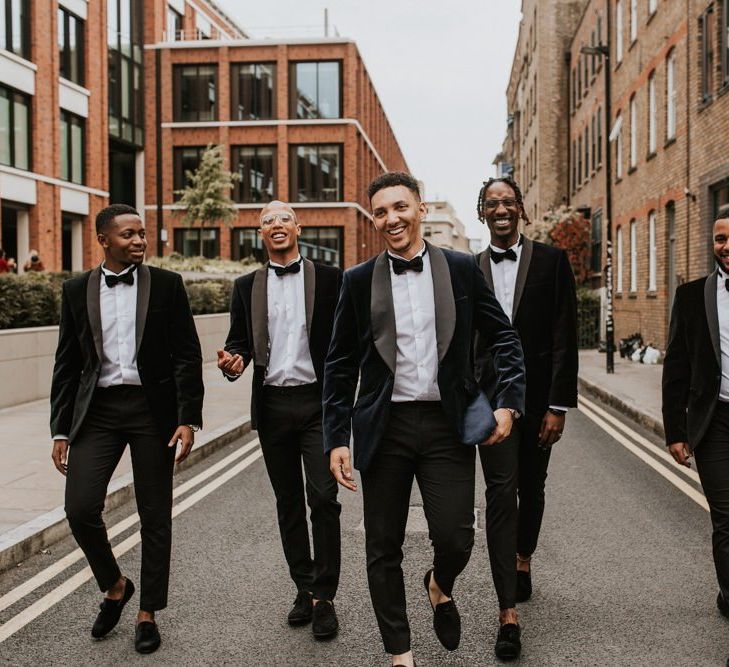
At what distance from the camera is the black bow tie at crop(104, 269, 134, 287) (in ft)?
14.4

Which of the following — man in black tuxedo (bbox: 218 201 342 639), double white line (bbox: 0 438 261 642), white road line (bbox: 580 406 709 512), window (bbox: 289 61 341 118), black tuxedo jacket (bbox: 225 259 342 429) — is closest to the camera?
man in black tuxedo (bbox: 218 201 342 639)

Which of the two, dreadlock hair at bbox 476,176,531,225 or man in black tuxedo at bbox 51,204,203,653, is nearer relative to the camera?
man in black tuxedo at bbox 51,204,203,653

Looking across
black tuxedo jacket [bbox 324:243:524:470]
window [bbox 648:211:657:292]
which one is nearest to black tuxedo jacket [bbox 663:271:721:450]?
black tuxedo jacket [bbox 324:243:524:470]

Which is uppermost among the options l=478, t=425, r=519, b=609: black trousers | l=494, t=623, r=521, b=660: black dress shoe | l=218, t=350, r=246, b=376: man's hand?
l=218, t=350, r=246, b=376: man's hand

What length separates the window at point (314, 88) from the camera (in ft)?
167

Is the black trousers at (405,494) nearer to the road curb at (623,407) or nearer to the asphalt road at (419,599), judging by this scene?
the asphalt road at (419,599)

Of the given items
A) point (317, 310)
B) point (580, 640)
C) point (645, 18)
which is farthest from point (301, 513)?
point (645, 18)

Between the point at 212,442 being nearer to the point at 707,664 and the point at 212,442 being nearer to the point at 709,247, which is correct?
the point at 707,664

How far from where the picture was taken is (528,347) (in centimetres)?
461

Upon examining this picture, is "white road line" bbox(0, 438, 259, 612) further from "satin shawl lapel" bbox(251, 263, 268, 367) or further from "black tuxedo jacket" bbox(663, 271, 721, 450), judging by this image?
"black tuxedo jacket" bbox(663, 271, 721, 450)

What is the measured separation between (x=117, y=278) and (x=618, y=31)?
87.9 feet

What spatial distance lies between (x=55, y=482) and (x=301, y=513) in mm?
4021

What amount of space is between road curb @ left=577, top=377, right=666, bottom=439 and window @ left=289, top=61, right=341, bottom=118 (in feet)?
119

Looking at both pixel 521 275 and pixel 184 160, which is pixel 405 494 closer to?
pixel 521 275
